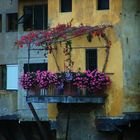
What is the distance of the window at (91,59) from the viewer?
30.7 metres

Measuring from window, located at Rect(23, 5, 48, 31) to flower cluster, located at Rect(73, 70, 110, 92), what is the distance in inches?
199

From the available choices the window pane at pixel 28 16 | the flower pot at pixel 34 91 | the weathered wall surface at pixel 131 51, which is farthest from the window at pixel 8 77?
the weathered wall surface at pixel 131 51

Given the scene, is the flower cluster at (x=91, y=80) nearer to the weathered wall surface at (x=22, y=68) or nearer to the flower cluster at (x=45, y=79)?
the flower cluster at (x=45, y=79)

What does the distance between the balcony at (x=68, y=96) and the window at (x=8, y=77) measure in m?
4.32

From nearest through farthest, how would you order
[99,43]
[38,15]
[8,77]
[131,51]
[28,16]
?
[131,51], [99,43], [38,15], [28,16], [8,77]

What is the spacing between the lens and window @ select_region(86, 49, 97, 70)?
30703 millimetres

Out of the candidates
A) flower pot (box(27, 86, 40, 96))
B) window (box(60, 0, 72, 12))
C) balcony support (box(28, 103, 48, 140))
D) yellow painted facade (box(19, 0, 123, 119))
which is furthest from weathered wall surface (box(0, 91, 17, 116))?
window (box(60, 0, 72, 12))

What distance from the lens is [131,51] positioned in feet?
100.0

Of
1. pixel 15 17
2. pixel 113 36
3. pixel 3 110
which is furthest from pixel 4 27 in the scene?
pixel 113 36

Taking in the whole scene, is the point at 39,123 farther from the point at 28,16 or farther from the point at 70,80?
the point at 28,16

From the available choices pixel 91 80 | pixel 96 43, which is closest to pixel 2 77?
pixel 96 43

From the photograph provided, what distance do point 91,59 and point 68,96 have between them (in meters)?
2.21

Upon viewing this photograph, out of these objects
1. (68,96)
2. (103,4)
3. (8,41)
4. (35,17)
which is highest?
(103,4)

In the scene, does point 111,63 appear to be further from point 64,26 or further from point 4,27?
point 4,27
